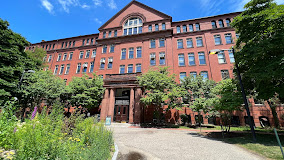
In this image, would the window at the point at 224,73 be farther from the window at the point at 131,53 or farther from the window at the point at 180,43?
the window at the point at 131,53

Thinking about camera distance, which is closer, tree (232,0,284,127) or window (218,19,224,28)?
tree (232,0,284,127)

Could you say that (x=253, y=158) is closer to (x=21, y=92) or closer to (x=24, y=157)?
(x=24, y=157)

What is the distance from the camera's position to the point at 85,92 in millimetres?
20922

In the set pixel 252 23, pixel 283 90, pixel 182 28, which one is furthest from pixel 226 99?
pixel 182 28

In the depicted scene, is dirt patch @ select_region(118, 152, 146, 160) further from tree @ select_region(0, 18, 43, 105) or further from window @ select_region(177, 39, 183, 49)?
window @ select_region(177, 39, 183, 49)

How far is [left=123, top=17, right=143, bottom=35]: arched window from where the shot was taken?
97.4ft

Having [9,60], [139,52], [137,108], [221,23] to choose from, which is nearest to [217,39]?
[221,23]

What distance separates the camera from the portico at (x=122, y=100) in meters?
19.9

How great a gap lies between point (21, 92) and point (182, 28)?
105 feet

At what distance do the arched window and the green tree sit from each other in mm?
14766

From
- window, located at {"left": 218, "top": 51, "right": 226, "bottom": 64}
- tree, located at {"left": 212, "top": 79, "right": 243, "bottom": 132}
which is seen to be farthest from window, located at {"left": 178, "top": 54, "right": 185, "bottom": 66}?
tree, located at {"left": 212, "top": 79, "right": 243, "bottom": 132}

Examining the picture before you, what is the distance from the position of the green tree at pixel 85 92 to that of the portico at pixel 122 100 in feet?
4.71

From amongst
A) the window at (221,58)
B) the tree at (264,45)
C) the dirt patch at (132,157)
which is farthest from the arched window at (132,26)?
the dirt patch at (132,157)

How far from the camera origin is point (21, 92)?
1831 centimetres
